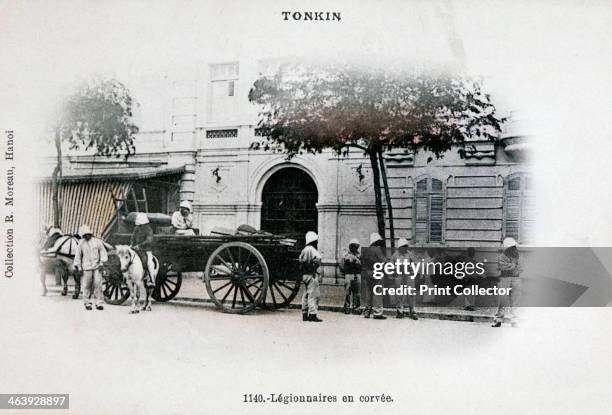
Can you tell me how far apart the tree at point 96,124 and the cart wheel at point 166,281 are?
2.56 ft

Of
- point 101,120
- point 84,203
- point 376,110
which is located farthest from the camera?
point 84,203

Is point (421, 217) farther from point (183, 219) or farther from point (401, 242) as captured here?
point (183, 219)

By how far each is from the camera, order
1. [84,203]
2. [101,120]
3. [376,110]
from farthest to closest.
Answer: [84,203], [101,120], [376,110]

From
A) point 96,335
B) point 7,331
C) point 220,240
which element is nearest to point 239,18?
point 220,240

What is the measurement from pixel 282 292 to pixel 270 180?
810 millimetres

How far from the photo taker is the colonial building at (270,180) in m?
3.60

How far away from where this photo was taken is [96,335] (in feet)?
11.9

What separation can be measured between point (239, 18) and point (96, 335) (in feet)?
7.60

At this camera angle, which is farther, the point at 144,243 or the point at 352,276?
the point at 144,243

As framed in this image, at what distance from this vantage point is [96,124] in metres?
3.72

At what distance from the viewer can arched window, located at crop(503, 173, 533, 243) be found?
11.8 ft

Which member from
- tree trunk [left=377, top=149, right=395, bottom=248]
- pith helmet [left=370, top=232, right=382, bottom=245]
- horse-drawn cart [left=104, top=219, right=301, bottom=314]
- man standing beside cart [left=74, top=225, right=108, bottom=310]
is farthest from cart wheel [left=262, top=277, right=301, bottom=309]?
man standing beside cart [left=74, top=225, right=108, bottom=310]

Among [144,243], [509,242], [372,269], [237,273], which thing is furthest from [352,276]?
[144,243]

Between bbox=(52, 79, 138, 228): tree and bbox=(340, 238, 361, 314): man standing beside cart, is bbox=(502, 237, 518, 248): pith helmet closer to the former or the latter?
bbox=(340, 238, 361, 314): man standing beside cart
